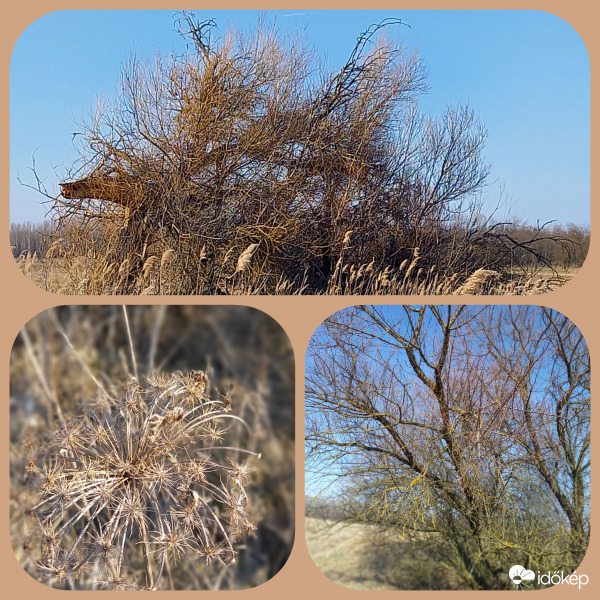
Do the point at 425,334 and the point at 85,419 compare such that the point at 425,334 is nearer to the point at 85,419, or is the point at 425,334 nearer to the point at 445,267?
the point at 85,419

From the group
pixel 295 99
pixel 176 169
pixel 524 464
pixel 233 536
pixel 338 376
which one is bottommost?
pixel 233 536

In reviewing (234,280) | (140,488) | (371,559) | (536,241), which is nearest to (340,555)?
(371,559)

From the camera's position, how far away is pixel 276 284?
7.82 m

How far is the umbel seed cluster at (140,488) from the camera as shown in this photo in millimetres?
3451

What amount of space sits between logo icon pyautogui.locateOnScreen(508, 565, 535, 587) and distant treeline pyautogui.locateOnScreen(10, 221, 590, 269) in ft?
13.5

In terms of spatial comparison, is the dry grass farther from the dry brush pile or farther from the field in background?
the field in background

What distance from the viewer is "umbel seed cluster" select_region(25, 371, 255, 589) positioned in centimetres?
345

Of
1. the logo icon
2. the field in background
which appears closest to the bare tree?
the logo icon

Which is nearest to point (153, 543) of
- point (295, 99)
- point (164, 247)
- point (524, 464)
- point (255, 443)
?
point (255, 443)

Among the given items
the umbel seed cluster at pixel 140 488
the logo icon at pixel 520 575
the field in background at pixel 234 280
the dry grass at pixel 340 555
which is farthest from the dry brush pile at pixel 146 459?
the field in background at pixel 234 280

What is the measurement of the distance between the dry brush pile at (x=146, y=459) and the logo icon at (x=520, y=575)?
1.53 meters

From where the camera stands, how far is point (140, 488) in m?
3.50

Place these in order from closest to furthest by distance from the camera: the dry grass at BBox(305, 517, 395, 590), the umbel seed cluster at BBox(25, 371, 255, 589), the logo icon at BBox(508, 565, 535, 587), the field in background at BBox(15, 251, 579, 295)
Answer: the umbel seed cluster at BBox(25, 371, 255, 589) → the dry grass at BBox(305, 517, 395, 590) → the logo icon at BBox(508, 565, 535, 587) → the field in background at BBox(15, 251, 579, 295)

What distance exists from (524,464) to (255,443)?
6.17ft
